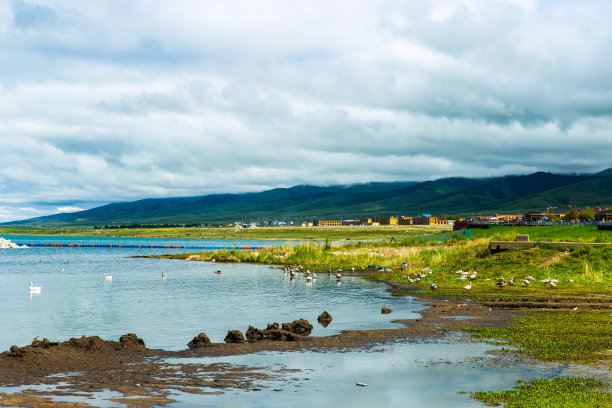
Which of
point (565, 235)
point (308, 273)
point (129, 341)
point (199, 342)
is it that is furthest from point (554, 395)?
point (565, 235)

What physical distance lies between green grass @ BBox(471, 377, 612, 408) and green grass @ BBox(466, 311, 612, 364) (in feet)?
9.45

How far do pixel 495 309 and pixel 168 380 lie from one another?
754 inches

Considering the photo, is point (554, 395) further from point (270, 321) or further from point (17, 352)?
point (270, 321)

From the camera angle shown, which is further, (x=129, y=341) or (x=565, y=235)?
(x=565, y=235)

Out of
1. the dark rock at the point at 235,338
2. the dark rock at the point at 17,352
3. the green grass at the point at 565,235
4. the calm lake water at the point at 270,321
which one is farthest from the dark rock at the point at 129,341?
the green grass at the point at 565,235

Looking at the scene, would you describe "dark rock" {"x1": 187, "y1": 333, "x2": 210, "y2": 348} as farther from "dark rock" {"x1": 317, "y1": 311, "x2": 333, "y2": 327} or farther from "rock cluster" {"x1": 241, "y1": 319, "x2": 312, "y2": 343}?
"dark rock" {"x1": 317, "y1": 311, "x2": 333, "y2": 327}

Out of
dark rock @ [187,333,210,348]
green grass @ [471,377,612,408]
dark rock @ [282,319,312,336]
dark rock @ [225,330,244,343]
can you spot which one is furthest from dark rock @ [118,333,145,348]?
green grass @ [471,377,612,408]

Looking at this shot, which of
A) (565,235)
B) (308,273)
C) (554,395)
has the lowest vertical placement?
(308,273)

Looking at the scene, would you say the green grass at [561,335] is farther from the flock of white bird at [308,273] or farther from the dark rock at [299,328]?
the flock of white bird at [308,273]

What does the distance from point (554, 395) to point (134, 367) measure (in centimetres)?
1162

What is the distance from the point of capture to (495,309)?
30.5m

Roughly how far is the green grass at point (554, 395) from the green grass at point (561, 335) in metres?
2.88

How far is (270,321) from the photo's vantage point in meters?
29.5

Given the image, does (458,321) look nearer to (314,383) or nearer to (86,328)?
(314,383)
